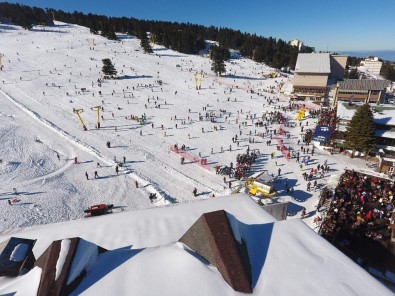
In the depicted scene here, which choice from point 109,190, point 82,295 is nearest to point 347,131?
point 109,190

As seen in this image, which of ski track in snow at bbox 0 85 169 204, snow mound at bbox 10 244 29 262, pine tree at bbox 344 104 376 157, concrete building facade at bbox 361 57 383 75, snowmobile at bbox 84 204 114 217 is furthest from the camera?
concrete building facade at bbox 361 57 383 75

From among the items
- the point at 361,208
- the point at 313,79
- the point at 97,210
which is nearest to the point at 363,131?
the point at 361,208

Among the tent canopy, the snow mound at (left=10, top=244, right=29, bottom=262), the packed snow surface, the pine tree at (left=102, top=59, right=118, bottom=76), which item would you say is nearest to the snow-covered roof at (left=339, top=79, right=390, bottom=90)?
the packed snow surface

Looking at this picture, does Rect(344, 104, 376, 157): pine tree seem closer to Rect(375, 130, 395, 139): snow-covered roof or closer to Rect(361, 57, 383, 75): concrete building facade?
Rect(375, 130, 395, 139): snow-covered roof

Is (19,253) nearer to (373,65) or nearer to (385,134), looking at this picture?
(385,134)

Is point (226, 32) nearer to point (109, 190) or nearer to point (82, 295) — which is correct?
point (109, 190)

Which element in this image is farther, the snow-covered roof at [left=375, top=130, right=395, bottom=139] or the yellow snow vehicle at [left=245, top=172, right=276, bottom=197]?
the snow-covered roof at [left=375, top=130, right=395, bottom=139]

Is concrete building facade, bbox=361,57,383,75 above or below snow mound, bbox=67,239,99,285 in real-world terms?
above

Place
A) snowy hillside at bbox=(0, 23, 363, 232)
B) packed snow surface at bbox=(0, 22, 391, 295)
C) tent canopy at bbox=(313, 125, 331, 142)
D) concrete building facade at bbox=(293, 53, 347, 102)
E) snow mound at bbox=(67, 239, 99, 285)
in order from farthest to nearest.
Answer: concrete building facade at bbox=(293, 53, 347, 102) → tent canopy at bbox=(313, 125, 331, 142) → snowy hillside at bbox=(0, 23, 363, 232) → packed snow surface at bbox=(0, 22, 391, 295) → snow mound at bbox=(67, 239, 99, 285)
